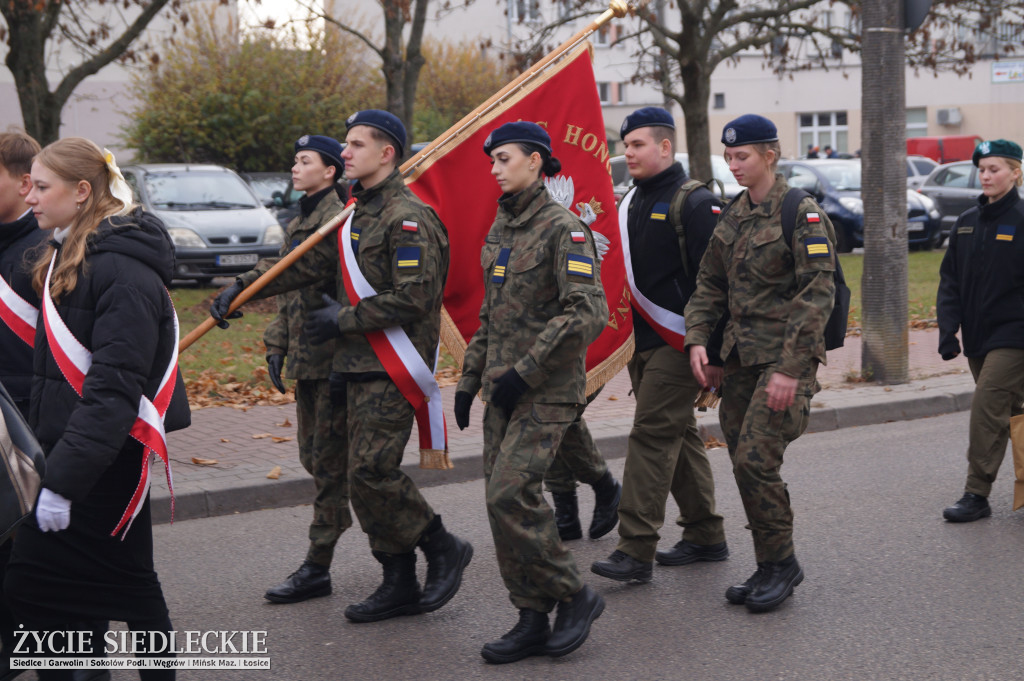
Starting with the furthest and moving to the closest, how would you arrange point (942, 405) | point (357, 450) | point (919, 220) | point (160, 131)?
point (160, 131) → point (919, 220) → point (942, 405) → point (357, 450)

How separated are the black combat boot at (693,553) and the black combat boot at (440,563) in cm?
106

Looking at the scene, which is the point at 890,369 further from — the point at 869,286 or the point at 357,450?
the point at 357,450

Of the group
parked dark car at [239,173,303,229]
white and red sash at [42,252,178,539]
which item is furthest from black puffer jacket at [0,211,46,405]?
parked dark car at [239,173,303,229]

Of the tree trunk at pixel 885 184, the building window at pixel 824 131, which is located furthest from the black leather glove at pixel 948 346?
the building window at pixel 824 131

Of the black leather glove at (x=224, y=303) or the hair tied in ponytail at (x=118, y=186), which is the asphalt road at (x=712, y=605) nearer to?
the black leather glove at (x=224, y=303)

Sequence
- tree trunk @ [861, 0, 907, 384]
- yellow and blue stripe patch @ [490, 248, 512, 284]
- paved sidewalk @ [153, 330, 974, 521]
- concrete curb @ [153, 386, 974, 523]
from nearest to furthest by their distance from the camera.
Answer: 1. yellow and blue stripe patch @ [490, 248, 512, 284]
2. concrete curb @ [153, 386, 974, 523]
3. paved sidewalk @ [153, 330, 974, 521]
4. tree trunk @ [861, 0, 907, 384]

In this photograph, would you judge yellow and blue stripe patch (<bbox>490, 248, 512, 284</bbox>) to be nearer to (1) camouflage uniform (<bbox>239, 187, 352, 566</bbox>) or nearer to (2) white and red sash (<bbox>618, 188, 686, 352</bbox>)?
(1) camouflage uniform (<bbox>239, 187, 352, 566</bbox>)

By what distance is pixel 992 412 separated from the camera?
622 centimetres

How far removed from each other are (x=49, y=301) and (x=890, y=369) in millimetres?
7781

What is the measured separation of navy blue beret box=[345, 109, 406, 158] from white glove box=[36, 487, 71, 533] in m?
2.11

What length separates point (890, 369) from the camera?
32.3 feet

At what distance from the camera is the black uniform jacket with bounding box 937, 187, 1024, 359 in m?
6.11

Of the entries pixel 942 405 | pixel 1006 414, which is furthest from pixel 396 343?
pixel 942 405

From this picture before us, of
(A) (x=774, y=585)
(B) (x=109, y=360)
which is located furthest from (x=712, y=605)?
(B) (x=109, y=360)
